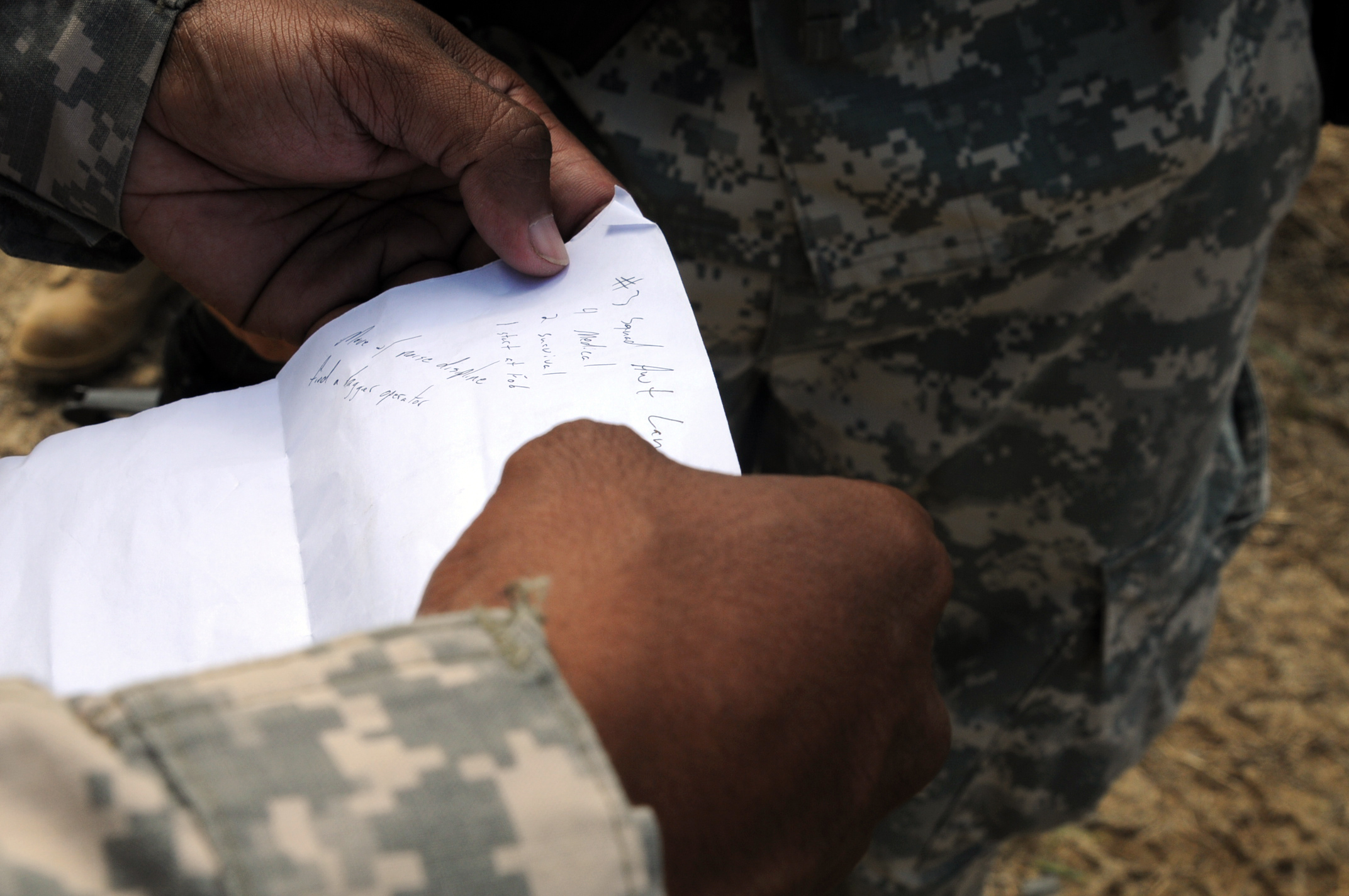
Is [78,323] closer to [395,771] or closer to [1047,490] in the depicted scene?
[1047,490]

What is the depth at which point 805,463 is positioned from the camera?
1.31m

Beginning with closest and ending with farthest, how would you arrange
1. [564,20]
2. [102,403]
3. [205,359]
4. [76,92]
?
[76,92] → [564,20] → [205,359] → [102,403]

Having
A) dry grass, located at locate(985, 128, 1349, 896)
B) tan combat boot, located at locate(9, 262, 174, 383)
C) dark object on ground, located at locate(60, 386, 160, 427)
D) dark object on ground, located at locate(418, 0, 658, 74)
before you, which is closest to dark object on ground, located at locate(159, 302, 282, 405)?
dark object on ground, located at locate(60, 386, 160, 427)

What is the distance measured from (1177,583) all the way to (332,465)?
108cm

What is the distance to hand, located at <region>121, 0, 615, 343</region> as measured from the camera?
0.77 metres

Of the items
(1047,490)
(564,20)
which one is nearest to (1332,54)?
(1047,490)

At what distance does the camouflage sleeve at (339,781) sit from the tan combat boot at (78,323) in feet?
6.22

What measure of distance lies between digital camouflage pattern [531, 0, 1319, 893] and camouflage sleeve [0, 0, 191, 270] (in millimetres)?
390

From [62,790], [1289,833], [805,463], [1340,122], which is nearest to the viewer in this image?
[62,790]

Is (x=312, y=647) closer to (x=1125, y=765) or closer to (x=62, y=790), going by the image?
(x=62, y=790)

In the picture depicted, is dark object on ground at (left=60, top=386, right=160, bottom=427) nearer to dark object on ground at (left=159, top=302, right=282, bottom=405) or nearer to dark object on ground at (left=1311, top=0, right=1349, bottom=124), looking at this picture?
dark object on ground at (left=159, top=302, right=282, bottom=405)

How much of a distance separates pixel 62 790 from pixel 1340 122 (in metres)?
1.31

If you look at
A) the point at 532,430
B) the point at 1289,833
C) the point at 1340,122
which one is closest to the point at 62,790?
the point at 532,430

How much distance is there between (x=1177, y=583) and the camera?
1.27 metres
